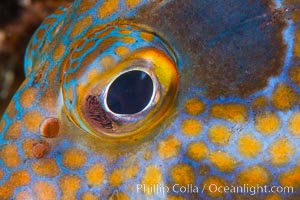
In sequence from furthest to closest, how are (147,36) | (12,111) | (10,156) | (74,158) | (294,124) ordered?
(12,111) → (10,156) → (74,158) → (147,36) → (294,124)

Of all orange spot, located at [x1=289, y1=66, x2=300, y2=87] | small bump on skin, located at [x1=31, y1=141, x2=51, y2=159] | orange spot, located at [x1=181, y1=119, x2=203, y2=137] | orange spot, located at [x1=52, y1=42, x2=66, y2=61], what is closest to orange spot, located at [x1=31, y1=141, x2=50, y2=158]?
small bump on skin, located at [x1=31, y1=141, x2=51, y2=159]

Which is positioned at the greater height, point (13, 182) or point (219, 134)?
point (219, 134)

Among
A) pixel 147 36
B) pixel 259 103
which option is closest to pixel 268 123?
pixel 259 103

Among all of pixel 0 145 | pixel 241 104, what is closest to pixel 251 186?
pixel 241 104

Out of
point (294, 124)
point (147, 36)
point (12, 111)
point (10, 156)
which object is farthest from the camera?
point (12, 111)

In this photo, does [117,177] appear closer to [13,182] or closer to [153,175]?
[153,175]

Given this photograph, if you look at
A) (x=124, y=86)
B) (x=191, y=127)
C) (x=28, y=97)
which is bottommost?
(x=191, y=127)
